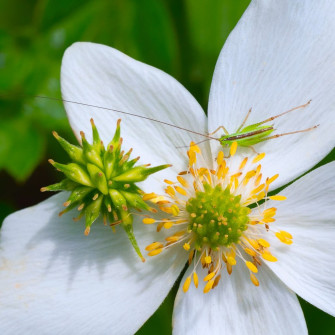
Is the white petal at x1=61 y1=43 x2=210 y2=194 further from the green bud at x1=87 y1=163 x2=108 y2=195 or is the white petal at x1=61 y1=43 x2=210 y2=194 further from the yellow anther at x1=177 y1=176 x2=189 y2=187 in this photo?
the green bud at x1=87 y1=163 x2=108 y2=195

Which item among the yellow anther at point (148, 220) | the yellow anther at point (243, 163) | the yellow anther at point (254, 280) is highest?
the yellow anther at point (243, 163)

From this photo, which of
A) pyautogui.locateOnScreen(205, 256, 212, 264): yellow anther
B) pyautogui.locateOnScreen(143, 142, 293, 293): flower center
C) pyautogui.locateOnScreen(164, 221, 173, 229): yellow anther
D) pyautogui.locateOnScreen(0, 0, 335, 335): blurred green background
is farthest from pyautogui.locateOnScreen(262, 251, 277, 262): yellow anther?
pyautogui.locateOnScreen(0, 0, 335, 335): blurred green background

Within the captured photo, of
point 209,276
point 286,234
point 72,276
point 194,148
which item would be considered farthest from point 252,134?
point 72,276

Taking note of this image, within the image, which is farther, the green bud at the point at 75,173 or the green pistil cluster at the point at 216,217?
the green pistil cluster at the point at 216,217

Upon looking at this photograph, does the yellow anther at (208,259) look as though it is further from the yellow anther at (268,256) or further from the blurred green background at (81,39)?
the blurred green background at (81,39)

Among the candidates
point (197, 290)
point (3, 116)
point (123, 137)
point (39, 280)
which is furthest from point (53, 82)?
point (197, 290)

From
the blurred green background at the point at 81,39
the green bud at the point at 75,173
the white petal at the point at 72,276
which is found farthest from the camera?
the blurred green background at the point at 81,39

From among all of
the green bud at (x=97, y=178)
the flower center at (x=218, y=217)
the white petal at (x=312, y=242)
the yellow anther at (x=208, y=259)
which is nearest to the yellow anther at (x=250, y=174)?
the flower center at (x=218, y=217)

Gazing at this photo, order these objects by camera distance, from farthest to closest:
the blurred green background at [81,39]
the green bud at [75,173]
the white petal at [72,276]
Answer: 1. the blurred green background at [81,39]
2. the white petal at [72,276]
3. the green bud at [75,173]
